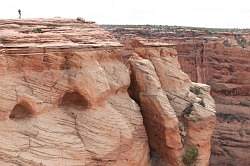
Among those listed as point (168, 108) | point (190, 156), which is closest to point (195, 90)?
point (168, 108)

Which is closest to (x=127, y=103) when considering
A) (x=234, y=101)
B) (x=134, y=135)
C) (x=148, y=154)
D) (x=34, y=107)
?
(x=134, y=135)

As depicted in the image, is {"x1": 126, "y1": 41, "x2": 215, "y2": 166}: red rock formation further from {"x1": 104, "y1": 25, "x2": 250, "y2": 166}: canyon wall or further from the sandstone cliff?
{"x1": 104, "y1": 25, "x2": 250, "y2": 166}: canyon wall

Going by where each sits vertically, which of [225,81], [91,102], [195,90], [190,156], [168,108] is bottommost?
[225,81]

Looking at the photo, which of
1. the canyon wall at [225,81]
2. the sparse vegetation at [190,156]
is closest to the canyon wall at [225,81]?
the canyon wall at [225,81]

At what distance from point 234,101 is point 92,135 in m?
28.4

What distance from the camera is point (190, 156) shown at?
19.4m

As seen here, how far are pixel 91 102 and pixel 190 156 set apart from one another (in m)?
5.45

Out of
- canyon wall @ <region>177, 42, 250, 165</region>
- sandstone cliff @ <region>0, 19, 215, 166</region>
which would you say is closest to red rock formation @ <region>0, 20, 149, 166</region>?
sandstone cliff @ <region>0, 19, 215, 166</region>

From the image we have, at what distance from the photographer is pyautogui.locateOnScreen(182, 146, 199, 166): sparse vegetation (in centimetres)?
1931

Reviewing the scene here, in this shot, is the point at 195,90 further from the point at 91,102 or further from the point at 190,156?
the point at 91,102

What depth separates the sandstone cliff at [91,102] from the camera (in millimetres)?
14344

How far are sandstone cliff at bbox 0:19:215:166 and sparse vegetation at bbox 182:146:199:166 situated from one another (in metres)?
0.04

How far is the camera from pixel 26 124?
14477 millimetres

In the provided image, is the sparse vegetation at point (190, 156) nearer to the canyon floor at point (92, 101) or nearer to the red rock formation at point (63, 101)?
the canyon floor at point (92, 101)
